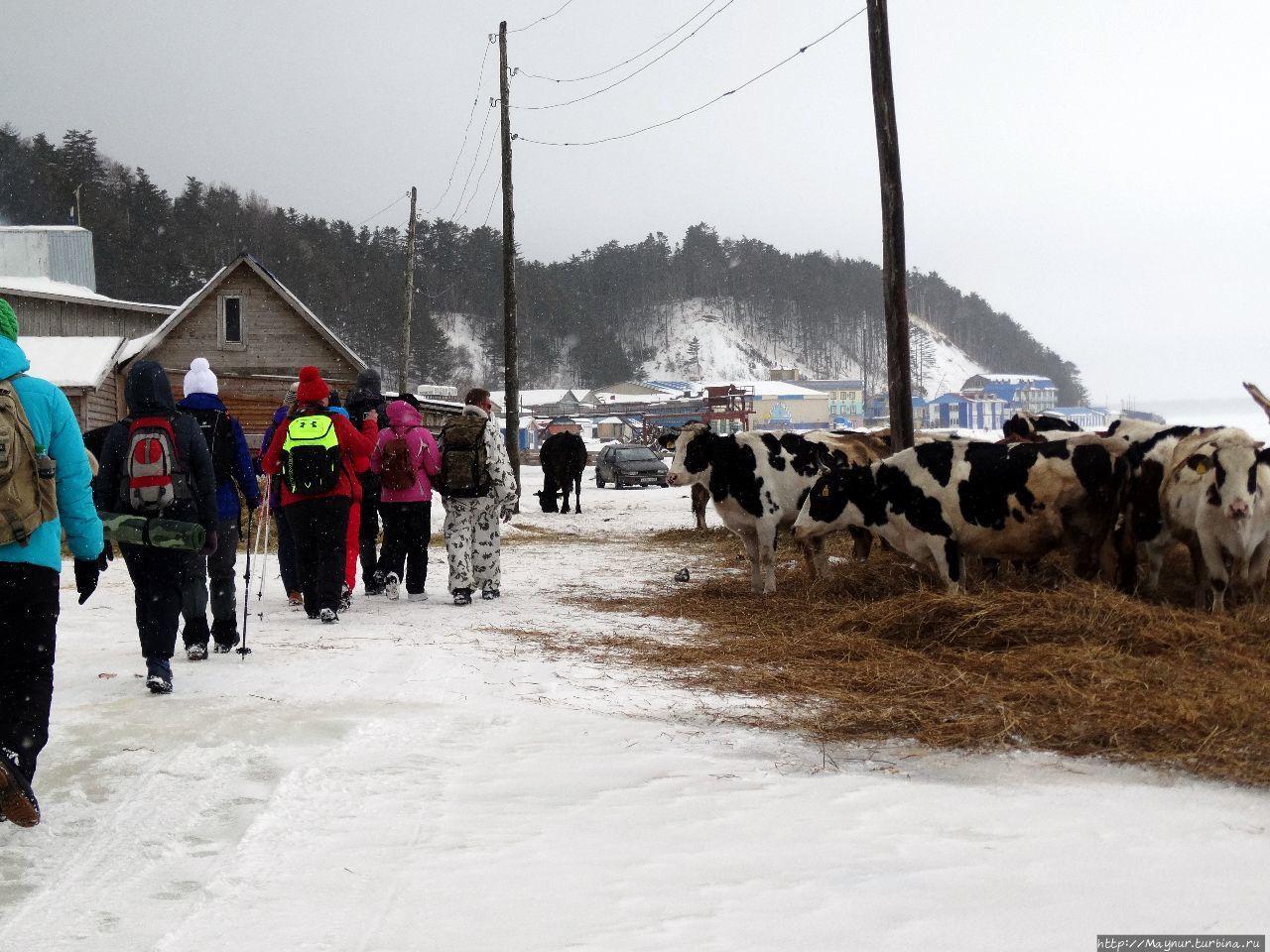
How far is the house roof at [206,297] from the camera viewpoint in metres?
29.5

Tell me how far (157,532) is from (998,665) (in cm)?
475

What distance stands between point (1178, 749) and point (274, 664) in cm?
516

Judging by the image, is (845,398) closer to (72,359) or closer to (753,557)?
(72,359)

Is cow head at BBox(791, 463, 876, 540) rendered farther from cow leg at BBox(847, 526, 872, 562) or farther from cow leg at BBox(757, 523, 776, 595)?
cow leg at BBox(847, 526, 872, 562)

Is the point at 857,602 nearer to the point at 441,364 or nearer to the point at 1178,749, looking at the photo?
the point at 1178,749

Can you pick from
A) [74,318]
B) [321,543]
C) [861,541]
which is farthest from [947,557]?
[74,318]

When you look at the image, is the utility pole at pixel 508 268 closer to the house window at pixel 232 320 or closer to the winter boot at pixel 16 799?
the house window at pixel 232 320

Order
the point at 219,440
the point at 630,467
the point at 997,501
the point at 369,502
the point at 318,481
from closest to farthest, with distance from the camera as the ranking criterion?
1. the point at 219,440
2. the point at 318,481
3. the point at 997,501
4. the point at 369,502
5. the point at 630,467

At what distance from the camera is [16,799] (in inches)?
154

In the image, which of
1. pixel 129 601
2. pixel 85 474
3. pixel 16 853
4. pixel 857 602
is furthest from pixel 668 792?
pixel 129 601

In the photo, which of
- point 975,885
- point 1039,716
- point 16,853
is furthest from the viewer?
point 1039,716

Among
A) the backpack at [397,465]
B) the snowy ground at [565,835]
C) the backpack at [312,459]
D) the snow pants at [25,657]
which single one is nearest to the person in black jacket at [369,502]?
the backpack at [397,465]

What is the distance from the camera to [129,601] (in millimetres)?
10469

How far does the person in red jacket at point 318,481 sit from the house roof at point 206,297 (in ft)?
65.9
